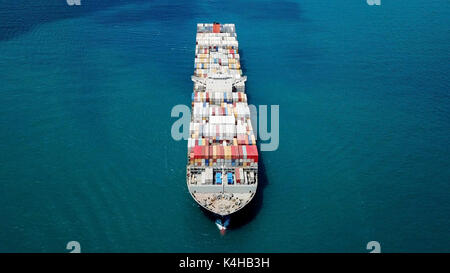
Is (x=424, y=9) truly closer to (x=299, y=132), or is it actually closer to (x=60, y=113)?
(x=299, y=132)

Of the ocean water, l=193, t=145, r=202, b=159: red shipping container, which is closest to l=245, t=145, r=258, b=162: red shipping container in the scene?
the ocean water

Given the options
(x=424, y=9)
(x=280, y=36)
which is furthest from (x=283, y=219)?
(x=424, y=9)

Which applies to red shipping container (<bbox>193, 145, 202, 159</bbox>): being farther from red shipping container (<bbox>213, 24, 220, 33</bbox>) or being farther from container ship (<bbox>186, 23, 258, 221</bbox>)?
red shipping container (<bbox>213, 24, 220, 33</bbox>)

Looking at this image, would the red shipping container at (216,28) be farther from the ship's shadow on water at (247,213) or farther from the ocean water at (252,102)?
the ship's shadow on water at (247,213)

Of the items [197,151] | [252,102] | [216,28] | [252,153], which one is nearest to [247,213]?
[252,153]

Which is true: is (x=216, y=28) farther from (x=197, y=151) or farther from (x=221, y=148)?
(x=197, y=151)

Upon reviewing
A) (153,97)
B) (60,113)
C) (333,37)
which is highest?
(333,37)
